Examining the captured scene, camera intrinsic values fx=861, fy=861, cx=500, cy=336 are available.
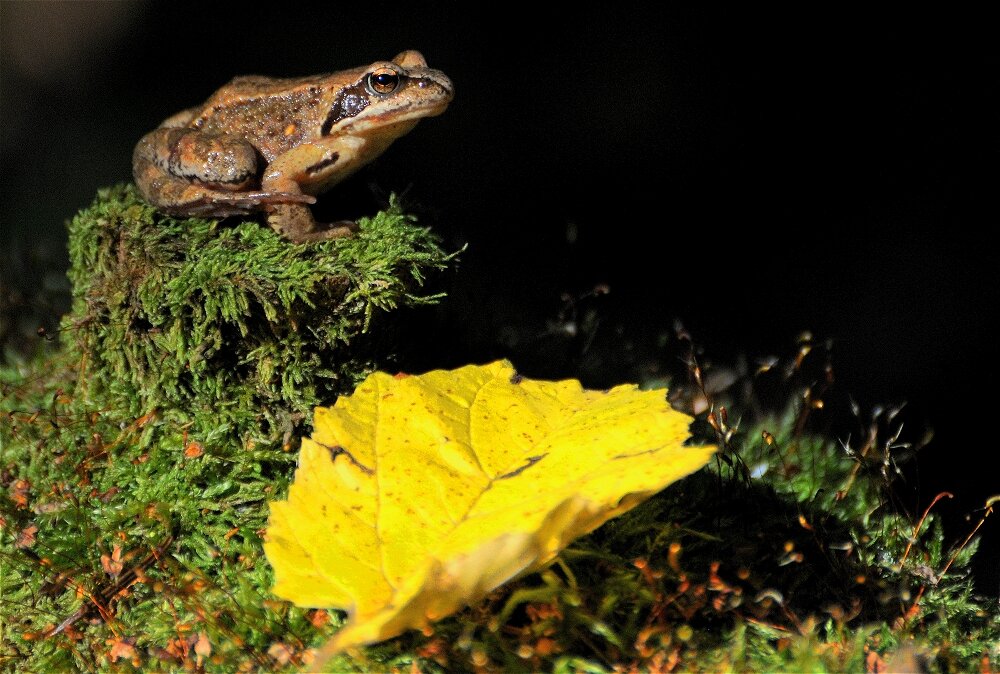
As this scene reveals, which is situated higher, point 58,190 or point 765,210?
point 58,190

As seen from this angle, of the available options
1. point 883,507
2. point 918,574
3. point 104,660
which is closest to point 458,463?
point 104,660

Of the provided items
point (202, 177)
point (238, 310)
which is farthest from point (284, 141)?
point (238, 310)

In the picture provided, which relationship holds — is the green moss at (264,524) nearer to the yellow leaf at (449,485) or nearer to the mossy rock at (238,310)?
the mossy rock at (238,310)

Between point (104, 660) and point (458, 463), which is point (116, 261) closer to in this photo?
point (104, 660)

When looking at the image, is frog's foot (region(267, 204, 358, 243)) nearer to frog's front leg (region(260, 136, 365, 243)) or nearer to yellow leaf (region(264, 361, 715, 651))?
frog's front leg (region(260, 136, 365, 243))

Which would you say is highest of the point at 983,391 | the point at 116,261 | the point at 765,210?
the point at 116,261

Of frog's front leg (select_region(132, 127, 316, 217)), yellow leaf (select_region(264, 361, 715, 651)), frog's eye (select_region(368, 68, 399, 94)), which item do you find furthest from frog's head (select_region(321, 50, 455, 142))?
yellow leaf (select_region(264, 361, 715, 651))
